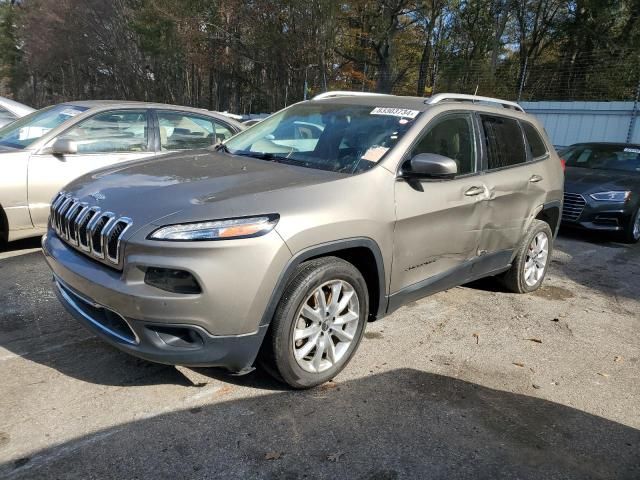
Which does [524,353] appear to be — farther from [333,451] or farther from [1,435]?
[1,435]

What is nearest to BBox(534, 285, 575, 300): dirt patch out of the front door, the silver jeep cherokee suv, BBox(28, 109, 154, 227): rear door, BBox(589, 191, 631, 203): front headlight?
the silver jeep cherokee suv

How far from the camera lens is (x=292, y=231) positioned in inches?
106

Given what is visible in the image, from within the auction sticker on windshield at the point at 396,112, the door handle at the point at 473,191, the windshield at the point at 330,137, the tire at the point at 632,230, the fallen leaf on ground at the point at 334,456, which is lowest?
the fallen leaf on ground at the point at 334,456

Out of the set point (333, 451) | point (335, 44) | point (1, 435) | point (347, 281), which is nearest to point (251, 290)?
point (347, 281)

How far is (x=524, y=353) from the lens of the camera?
150 inches

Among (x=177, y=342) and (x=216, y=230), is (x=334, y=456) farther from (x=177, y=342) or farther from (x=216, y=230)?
(x=216, y=230)

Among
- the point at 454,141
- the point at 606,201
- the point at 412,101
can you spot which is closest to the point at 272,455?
the point at 454,141

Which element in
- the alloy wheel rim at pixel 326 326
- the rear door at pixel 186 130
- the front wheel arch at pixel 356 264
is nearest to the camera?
the front wheel arch at pixel 356 264

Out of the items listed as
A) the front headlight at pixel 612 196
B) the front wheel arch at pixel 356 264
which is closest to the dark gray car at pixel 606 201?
the front headlight at pixel 612 196

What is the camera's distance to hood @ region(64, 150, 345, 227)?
103 inches

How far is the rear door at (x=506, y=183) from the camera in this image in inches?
163

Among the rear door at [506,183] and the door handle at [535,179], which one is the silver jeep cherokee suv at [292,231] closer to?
the rear door at [506,183]

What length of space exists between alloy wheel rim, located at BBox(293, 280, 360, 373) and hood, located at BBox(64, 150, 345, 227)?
63 centimetres

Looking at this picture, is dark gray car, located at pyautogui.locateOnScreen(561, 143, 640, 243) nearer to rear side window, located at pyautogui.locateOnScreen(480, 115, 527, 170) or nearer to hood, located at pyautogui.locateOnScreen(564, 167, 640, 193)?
hood, located at pyautogui.locateOnScreen(564, 167, 640, 193)
